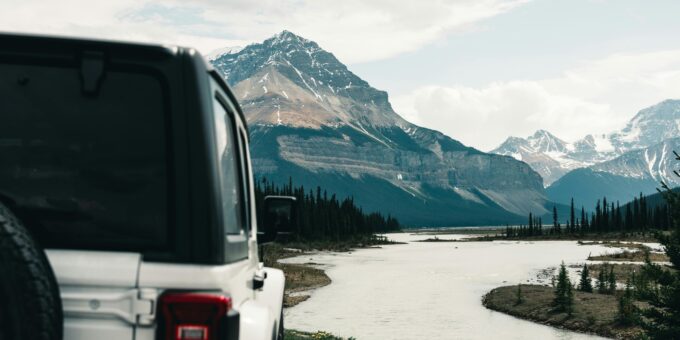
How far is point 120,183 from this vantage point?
385 cm

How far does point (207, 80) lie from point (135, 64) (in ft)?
1.22

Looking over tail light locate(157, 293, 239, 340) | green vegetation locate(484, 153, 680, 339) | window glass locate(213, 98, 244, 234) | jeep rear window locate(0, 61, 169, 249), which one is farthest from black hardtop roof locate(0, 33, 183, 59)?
green vegetation locate(484, 153, 680, 339)

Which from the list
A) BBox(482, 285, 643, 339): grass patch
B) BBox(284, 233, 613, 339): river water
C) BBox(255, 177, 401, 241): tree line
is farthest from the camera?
BBox(255, 177, 401, 241): tree line

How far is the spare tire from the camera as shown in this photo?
3.19m

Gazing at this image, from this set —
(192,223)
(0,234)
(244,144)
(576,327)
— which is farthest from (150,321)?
(576,327)

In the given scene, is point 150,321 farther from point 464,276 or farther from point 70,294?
point 464,276

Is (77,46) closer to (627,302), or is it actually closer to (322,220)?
(627,302)

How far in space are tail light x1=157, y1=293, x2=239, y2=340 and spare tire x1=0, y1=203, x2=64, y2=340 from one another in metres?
0.48

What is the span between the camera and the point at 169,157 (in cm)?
383

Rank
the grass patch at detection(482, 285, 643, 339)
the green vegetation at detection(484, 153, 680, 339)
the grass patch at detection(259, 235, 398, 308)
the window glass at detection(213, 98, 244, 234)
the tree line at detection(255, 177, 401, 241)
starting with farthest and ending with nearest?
the tree line at detection(255, 177, 401, 241) → the grass patch at detection(259, 235, 398, 308) → the grass patch at detection(482, 285, 643, 339) → the green vegetation at detection(484, 153, 680, 339) → the window glass at detection(213, 98, 244, 234)

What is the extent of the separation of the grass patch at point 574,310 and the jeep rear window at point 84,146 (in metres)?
29.1

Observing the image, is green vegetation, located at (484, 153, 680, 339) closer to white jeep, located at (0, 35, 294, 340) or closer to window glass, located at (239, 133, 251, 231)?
window glass, located at (239, 133, 251, 231)

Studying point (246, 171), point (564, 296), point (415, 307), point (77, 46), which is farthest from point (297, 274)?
point (77, 46)

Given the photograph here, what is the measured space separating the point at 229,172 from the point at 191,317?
155cm
